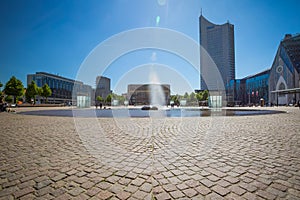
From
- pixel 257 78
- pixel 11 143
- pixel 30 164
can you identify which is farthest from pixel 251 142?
pixel 257 78

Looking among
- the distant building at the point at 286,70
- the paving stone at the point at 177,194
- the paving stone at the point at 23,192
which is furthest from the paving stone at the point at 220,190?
the distant building at the point at 286,70

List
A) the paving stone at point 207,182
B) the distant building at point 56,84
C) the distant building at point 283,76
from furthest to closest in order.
Answer: the distant building at point 56,84 → the distant building at point 283,76 → the paving stone at point 207,182

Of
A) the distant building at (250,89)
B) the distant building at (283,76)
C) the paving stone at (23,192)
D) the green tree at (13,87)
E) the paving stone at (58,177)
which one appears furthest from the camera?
the distant building at (250,89)

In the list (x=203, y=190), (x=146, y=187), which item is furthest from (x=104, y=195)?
(x=203, y=190)

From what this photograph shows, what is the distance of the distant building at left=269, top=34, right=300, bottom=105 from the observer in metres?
68.8

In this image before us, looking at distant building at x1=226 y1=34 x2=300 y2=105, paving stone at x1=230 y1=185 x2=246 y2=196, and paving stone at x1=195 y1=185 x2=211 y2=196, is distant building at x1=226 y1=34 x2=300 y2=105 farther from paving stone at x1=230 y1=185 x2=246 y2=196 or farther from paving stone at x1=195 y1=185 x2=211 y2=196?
paving stone at x1=195 y1=185 x2=211 y2=196

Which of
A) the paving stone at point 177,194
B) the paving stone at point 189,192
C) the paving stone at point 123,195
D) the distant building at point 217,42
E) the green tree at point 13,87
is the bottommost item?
the paving stone at point 123,195

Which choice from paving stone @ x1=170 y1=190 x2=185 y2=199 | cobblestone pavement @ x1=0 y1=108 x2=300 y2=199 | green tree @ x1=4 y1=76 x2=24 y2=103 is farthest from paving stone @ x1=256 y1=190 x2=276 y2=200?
green tree @ x1=4 y1=76 x2=24 y2=103

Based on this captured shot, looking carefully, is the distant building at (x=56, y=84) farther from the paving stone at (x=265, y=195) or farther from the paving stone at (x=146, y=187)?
the paving stone at (x=265, y=195)

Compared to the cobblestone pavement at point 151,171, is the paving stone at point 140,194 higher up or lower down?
lower down

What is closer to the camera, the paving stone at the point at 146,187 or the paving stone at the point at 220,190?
the paving stone at the point at 220,190

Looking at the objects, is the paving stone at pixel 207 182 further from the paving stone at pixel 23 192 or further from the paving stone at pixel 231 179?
the paving stone at pixel 23 192

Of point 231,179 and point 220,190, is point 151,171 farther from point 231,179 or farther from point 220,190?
point 231,179

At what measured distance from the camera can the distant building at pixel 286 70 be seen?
68750mm
